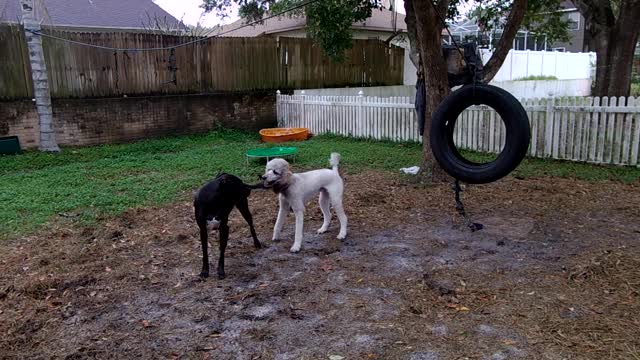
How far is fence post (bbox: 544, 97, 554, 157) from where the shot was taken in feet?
27.4

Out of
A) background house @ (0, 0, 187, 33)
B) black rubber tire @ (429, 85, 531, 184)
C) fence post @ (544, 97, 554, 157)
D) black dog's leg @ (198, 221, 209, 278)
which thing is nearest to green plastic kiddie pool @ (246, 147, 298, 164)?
black rubber tire @ (429, 85, 531, 184)

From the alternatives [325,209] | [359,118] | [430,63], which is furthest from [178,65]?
[325,209]

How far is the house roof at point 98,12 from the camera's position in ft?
51.0

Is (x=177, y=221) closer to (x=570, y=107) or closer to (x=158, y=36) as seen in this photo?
(x=570, y=107)

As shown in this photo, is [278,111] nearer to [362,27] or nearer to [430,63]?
[362,27]

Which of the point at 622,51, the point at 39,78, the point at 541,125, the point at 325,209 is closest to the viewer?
the point at 325,209

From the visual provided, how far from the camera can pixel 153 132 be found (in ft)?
38.2

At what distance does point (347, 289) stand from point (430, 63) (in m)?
3.73

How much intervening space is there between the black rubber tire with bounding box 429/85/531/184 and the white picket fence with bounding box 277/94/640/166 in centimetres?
419

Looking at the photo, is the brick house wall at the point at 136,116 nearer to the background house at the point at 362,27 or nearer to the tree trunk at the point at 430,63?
the background house at the point at 362,27

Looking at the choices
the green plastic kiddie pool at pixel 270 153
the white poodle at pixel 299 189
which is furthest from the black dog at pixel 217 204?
the green plastic kiddie pool at pixel 270 153

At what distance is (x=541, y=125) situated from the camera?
8547mm

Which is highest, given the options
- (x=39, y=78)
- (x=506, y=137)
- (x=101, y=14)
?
(x=101, y=14)

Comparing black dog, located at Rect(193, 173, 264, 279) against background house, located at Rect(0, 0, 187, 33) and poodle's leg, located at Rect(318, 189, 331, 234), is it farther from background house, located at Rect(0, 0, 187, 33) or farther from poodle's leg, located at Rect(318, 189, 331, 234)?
background house, located at Rect(0, 0, 187, 33)
